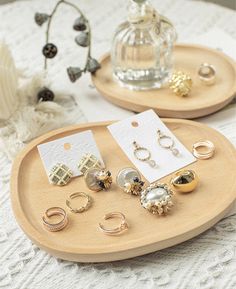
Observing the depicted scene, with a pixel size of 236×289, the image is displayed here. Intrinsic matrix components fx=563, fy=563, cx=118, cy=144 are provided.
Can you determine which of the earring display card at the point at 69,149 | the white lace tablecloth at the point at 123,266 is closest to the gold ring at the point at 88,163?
the earring display card at the point at 69,149

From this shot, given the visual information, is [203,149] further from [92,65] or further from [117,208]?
[92,65]

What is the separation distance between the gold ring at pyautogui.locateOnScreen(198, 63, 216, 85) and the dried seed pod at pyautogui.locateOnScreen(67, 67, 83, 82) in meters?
0.22

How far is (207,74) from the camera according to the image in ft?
3.27

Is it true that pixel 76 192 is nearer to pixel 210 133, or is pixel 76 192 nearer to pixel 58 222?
pixel 58 222

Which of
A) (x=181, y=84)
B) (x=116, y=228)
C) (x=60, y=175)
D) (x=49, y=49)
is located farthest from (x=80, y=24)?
(x=116, y=228)

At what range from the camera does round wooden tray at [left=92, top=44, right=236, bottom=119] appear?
0.93 metres

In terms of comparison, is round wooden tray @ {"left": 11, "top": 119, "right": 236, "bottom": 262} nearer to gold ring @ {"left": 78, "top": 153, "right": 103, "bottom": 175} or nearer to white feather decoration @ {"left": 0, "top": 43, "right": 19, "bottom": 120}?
gold ring @ {"left": 78, "top": 153, "right": 103, "bottom": 175}

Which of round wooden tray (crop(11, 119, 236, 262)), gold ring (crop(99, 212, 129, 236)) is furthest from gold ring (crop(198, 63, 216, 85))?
gold ring (crop(99, 212, 129, 236))

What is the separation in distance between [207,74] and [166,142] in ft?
0.65

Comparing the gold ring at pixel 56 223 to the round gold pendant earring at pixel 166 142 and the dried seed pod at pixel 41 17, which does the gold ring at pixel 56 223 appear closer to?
the round gold pendant earring at pixel 166 142

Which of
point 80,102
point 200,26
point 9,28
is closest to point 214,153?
point 80,102

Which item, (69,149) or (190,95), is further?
(190,95)

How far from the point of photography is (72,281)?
69 cm

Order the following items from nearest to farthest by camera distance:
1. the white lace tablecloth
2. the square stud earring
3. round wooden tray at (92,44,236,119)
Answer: the white lace tablecloth < the square stud earring < round wooden tray at (92,44,236,119)
